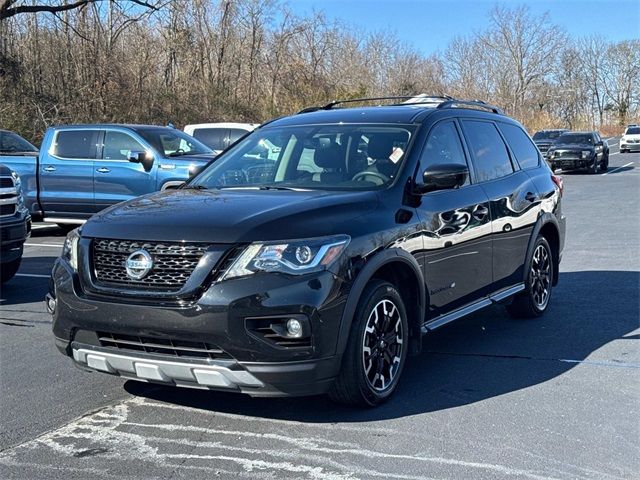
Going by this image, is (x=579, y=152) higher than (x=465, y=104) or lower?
lower

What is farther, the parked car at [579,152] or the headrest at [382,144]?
the parked car at [579,152]

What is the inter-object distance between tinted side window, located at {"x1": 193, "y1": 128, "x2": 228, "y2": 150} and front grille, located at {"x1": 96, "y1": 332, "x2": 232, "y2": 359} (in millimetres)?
15129

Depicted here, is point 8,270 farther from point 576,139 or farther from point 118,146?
point 576,139

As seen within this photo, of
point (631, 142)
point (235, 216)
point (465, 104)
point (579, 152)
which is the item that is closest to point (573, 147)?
point (579, 152)

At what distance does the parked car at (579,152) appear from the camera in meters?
31.2

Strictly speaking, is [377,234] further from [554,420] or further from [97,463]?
[97,463]

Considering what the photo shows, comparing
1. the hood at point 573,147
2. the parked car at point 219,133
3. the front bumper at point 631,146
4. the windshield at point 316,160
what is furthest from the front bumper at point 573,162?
the windshield at point 316,160

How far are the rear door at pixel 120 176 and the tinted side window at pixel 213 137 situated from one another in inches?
A: 231

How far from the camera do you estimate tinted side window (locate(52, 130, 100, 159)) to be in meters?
13.5

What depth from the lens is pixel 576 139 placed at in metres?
32.7

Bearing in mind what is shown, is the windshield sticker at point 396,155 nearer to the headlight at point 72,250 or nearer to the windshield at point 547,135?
the headlight at point 72,250

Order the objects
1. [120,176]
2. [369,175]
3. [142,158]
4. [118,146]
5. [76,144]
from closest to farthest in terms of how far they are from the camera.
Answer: [369,175]
[142,158]
[120,176]
[118,146]
[76,144]

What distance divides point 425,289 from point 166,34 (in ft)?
105

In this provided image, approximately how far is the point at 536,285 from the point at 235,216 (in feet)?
12.2
